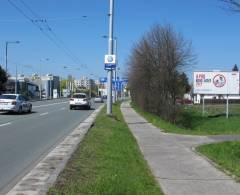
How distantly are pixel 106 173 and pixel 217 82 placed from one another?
144 ft

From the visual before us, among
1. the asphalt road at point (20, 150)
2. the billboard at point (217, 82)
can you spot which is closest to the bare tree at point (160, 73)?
the billboard at point (217, 82)

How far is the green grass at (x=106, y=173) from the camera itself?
827 cm

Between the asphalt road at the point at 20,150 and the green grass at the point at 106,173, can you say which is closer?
the green grass at the point at 106,173

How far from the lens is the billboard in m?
51.5

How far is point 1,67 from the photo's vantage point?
89.4 m

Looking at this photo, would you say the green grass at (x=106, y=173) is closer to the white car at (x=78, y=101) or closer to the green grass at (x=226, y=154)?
the green grass at (x=226, y=154)

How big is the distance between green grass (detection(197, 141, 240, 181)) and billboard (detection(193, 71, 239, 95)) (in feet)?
117

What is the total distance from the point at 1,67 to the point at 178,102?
4953 cm

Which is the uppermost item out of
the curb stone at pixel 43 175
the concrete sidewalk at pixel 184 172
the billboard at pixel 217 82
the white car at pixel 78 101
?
the billboard at pixel 217 82

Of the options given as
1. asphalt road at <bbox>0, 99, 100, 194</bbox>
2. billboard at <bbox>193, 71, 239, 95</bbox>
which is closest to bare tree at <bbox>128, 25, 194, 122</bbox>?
billboard at <bbox>193, 71, 239, 95</bbox>

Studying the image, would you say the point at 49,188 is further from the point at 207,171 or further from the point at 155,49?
the point at 155,49

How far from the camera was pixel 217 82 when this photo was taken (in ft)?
172

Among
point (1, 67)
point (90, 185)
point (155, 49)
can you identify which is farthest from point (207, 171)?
point (1, 67)

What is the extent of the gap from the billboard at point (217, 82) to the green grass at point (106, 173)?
37.9m
